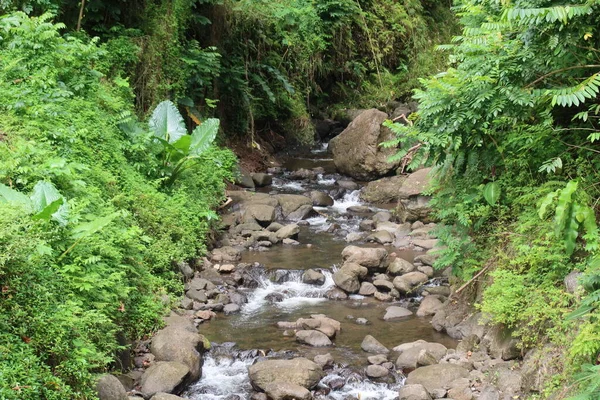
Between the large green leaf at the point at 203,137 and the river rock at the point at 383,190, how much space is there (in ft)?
16.6

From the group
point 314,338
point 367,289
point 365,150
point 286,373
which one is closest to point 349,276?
point 367,289

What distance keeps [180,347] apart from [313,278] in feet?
11.1

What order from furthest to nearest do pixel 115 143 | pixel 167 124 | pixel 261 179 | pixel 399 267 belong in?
1. pixel 261 179
2. pixel 167 124
3. pixel 399 267
4. pixel 115 143

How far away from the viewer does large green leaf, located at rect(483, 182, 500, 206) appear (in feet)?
25.6

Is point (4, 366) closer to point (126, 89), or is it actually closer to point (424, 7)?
point (126, 89)

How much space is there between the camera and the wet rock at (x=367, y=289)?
10.0m

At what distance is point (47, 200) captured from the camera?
21.8ft

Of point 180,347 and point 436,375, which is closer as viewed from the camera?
point 436,375

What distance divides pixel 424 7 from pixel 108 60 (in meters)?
16.7

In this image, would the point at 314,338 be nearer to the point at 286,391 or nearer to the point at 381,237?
the point at 286,391

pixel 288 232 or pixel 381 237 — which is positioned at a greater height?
pixel 288 232

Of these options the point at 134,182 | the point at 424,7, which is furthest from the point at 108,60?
the point at 424,7

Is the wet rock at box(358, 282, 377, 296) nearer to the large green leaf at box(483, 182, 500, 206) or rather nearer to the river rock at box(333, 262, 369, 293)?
the river rock at box(333, 262, 369, 293)

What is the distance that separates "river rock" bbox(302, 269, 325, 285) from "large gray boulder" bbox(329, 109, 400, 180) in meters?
6.35
